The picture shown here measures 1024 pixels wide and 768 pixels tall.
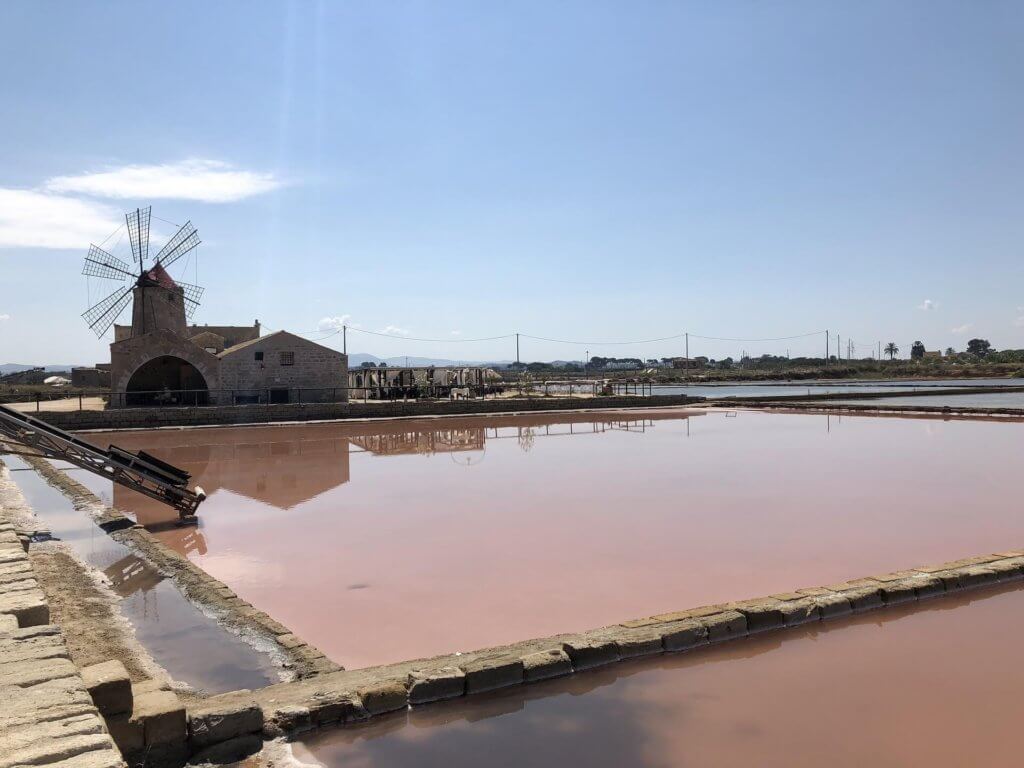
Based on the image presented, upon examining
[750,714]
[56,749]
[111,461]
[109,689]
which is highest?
[111,461]

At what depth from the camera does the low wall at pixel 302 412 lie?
19.8m

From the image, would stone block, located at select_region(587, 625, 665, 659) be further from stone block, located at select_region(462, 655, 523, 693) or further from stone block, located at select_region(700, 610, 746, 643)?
stone block, located at select_region(462, 655, 523, 693)

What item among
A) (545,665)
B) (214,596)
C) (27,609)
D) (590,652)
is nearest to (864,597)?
(590,652)

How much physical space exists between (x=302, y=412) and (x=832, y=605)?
759 inches

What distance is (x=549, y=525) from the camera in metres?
8.45

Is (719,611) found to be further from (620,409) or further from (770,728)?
(620,409)

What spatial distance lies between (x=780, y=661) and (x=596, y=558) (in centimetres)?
250

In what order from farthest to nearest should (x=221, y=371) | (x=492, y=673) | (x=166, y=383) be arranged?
1. (x=166, y=383)
2. (x=221, y=371)
3. (x=492, y=673)

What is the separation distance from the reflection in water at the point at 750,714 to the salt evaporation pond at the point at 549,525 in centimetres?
89

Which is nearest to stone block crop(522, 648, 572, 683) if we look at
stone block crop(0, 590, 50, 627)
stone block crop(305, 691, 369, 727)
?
stone block crop(305, 691, 369, 727)

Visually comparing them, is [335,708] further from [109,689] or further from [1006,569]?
[1006,569]

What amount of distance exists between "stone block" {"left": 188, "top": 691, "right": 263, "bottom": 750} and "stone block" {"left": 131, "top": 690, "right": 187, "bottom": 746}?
0.07 m

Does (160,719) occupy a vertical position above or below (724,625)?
above

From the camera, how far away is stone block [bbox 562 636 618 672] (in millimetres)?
4441
